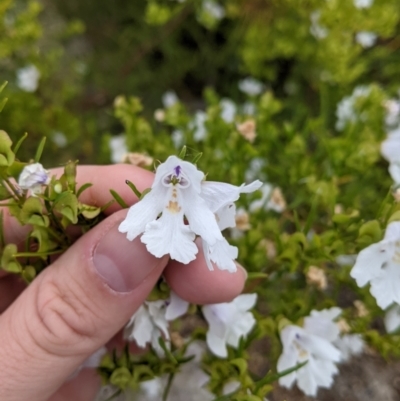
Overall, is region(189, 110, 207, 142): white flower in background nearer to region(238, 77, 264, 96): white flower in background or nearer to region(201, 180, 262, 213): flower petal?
region(238, 77, 264, 96): white flower in background

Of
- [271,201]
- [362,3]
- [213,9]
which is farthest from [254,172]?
[213,9]

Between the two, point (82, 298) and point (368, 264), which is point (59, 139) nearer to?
point (82, 298)

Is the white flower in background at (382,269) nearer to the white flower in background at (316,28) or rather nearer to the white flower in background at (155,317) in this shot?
the white flower in background at (155,317)

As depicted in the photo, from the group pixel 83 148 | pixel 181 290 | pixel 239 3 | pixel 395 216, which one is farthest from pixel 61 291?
pixel 239 3

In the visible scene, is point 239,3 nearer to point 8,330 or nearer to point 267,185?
point 267,185

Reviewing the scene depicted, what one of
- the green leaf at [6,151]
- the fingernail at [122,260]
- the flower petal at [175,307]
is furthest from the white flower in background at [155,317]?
the green leaf at [6,151]

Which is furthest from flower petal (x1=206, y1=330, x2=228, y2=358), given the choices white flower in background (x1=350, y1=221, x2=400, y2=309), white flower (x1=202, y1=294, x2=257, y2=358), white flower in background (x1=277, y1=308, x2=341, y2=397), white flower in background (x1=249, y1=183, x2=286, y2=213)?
white flower in background (x1=249, y1=183, x2=286, y2=213)
